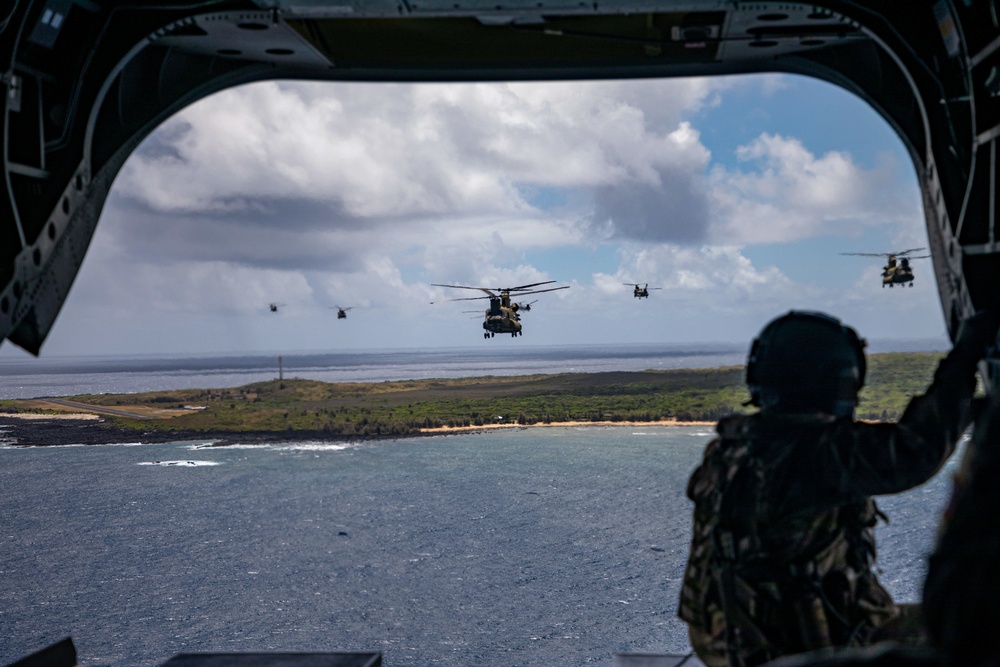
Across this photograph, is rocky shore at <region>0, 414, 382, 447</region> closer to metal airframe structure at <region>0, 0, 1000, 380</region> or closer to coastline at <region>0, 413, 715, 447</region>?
coastline at <region>0, 413, 715, 447</region>

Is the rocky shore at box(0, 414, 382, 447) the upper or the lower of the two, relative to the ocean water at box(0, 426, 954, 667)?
upper

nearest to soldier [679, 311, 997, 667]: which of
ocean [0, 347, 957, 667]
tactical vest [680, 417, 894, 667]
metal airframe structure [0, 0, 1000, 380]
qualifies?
tactical vest [680, 417, 894, 667]

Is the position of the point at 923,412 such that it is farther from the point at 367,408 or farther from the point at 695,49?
the point at 367,408

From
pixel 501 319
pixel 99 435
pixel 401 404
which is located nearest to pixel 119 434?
pixel 99 435

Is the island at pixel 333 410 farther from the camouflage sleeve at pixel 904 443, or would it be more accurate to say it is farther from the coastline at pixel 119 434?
the camouflage sleeve at pixel 904 443

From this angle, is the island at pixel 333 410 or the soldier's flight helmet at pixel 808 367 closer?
the soldier's flight helmet at pixel 808 367

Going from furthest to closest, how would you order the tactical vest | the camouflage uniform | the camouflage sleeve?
the tactical vest
the camouflage uniform
the camouflage sleeve

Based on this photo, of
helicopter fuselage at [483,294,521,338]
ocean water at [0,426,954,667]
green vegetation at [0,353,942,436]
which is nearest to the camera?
helicopter fuselage at [483,294,521,338]

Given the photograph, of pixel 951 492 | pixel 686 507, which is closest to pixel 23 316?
pixel 951 492

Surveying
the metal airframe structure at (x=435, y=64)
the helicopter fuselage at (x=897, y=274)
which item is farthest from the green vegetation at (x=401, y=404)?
the metal airframe structure at (x=435, y=64)
